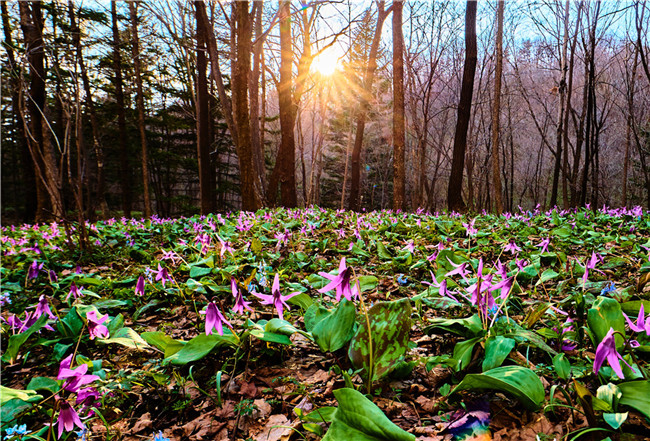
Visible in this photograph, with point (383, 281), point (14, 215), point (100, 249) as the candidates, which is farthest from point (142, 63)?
point (383, 281)

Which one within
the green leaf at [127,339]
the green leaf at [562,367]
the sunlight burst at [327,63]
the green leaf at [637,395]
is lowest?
the green leaf at [127,339]

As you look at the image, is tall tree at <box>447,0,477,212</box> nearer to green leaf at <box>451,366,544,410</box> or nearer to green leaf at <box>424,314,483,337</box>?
green leaf at <box>424,314,483,337</box>

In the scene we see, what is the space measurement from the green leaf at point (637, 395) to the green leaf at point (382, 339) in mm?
521

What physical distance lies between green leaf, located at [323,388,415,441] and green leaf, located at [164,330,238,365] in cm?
61

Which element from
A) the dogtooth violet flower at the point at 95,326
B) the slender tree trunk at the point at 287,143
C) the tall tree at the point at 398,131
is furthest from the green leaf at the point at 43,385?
the slender tree trunk at the point at 287,143

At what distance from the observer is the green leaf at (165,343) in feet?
4.07

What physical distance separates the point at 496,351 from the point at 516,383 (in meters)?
0.17

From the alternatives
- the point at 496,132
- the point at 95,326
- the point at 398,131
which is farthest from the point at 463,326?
the point at 496,132

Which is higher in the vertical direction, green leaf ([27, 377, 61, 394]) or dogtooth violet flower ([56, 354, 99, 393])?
dogtooth violet flower ([56, 354, 99, 393])

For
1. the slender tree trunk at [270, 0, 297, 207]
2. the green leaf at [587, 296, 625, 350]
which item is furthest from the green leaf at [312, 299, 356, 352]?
the slender tree trunk at [270, 0, 297, 207]

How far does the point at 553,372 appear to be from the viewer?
1.06 metres

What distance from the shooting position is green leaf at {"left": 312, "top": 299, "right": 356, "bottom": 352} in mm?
1119

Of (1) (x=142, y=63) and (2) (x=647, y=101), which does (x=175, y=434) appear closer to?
(1) (x=142, y=63)

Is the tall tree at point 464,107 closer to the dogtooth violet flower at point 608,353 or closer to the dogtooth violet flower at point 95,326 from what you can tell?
the dogtooth violet flower at point 608,353
